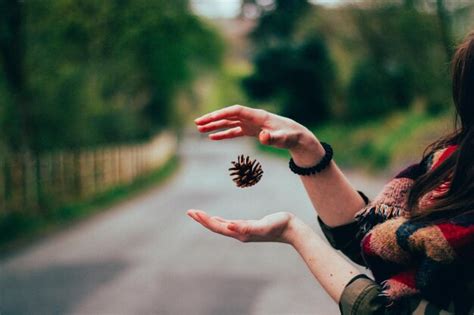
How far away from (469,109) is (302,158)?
42 cm

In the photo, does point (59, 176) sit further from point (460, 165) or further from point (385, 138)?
point (385, 138)

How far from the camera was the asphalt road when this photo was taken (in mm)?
6160

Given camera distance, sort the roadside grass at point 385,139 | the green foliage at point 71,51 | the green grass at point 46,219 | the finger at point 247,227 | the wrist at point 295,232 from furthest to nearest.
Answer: the roadside grass at point 385,139 < the green foliage at point 71,51 < the green grass at point 46,219 < the wrist at point 295,232 < the finger at point 247,227

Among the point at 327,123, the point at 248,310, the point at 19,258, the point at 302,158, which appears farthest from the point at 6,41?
the point at 327,123

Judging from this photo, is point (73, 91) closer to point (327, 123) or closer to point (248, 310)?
point (248, 310)

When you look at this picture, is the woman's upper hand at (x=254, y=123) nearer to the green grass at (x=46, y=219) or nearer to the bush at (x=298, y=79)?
the green grass at (x=46, y=219)

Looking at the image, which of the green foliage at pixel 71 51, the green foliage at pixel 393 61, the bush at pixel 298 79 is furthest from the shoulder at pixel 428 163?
the bush at pixel 298 79

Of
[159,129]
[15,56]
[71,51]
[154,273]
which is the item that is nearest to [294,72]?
[159,129]

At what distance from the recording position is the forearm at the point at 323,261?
168 cm

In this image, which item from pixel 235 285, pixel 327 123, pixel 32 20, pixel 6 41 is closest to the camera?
pixel 235 285

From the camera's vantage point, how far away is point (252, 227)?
1.63 metres

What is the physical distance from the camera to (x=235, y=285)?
697 cm

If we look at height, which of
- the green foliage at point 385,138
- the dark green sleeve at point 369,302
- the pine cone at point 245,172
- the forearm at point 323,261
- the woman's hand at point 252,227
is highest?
the pine cone at point 245,172

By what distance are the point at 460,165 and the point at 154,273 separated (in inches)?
254
